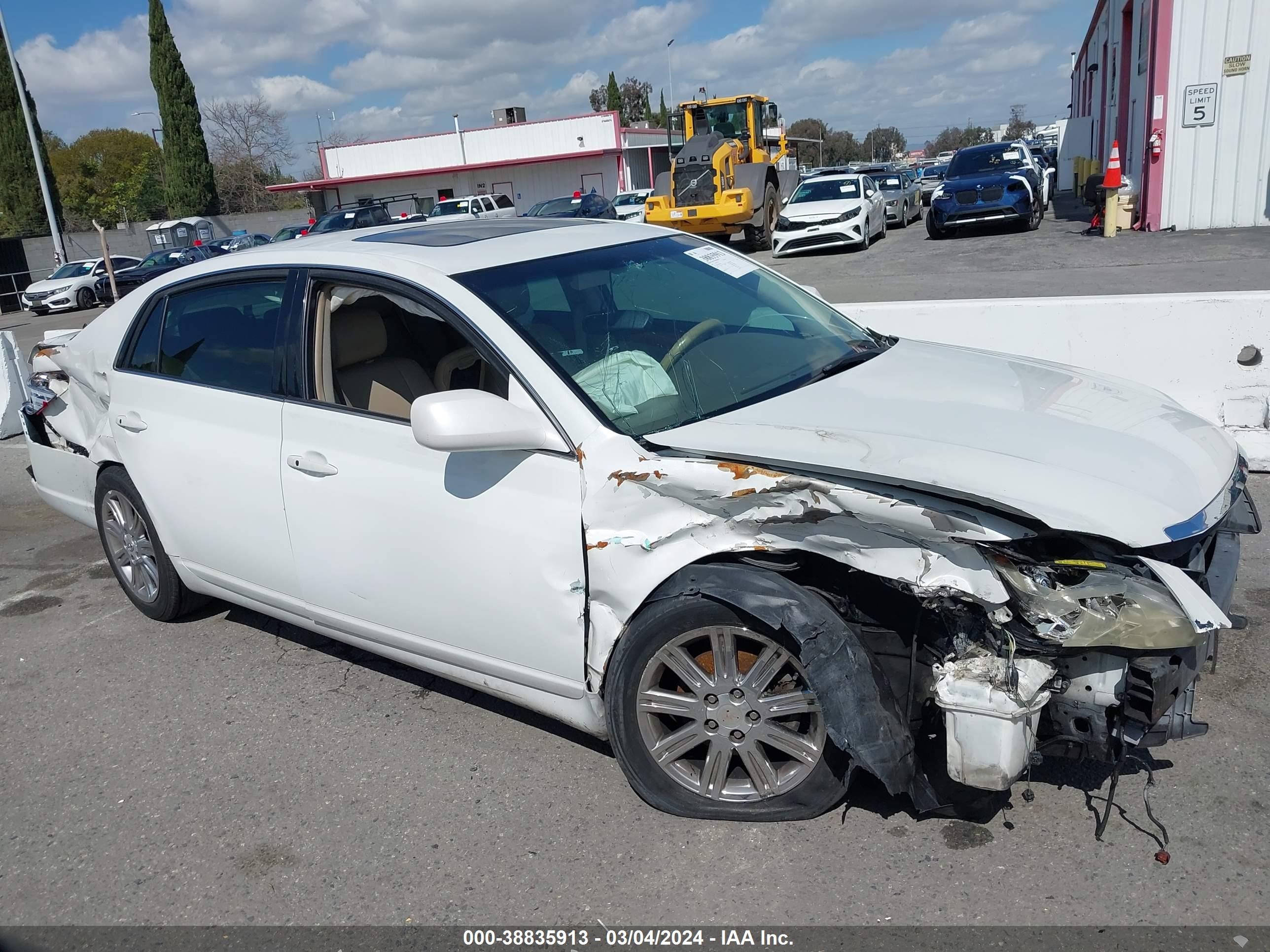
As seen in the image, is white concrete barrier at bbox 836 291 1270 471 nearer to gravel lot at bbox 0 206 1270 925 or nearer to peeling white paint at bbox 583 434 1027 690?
gravel lot at bbox 0 206 1270 925

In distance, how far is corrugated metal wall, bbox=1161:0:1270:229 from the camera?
54.9 feet

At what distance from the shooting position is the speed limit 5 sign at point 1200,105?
56.3 ft

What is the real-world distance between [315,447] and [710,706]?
5.55ft

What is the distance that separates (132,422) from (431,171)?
50634 mm

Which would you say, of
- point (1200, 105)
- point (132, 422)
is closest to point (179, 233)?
point (1200, 105)

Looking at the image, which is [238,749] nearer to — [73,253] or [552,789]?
[552,789]

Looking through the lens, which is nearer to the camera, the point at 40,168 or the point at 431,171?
the point at 40,168

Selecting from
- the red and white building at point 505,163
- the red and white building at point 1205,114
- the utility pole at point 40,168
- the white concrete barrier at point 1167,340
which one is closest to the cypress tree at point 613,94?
the red and white building at point 505,163

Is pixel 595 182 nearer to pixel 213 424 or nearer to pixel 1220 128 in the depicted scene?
pixel 1220 128

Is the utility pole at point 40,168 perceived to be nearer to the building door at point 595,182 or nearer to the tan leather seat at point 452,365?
the building door at point 595,182

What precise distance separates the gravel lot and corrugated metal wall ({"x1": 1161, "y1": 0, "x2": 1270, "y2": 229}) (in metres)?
15.8

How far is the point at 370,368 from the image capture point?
3.89 m

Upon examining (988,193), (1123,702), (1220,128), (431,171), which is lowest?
(1123,702)

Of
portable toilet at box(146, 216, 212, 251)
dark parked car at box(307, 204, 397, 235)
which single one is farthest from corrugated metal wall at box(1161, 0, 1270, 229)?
portable toilet at box(146, 216, 212, 251)
